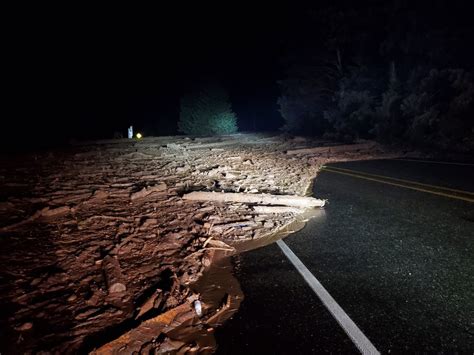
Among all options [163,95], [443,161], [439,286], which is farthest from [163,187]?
[163,95]

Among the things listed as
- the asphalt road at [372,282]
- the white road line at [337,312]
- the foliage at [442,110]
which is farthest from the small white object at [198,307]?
the foliage at [442,110]

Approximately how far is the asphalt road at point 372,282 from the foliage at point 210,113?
129 ft

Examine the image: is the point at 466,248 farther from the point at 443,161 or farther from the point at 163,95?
the point at 163,95

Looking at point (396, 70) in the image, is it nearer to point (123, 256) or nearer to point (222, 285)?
point (222, 285)

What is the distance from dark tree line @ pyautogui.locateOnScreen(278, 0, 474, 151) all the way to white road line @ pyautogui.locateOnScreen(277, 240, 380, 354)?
44.8 feet

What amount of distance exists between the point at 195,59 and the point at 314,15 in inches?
1240

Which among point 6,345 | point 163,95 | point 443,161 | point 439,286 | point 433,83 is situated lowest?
point 6,345

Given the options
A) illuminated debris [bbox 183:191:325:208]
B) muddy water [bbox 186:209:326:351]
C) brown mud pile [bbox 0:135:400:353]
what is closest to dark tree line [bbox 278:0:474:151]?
brown mud pile [bbox 0:135:400:353]

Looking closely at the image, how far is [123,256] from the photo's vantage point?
444 cm

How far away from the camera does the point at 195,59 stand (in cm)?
5206

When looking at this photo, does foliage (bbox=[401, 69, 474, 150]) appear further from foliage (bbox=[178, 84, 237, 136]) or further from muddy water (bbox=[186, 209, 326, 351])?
foliage (bbox=[178, 84, 237, 136])

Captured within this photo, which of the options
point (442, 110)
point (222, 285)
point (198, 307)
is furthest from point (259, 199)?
point (442, 110)

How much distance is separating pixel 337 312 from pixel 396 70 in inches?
823

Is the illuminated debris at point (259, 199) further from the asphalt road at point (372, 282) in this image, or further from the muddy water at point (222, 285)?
the muddy water at point (222, 285)
